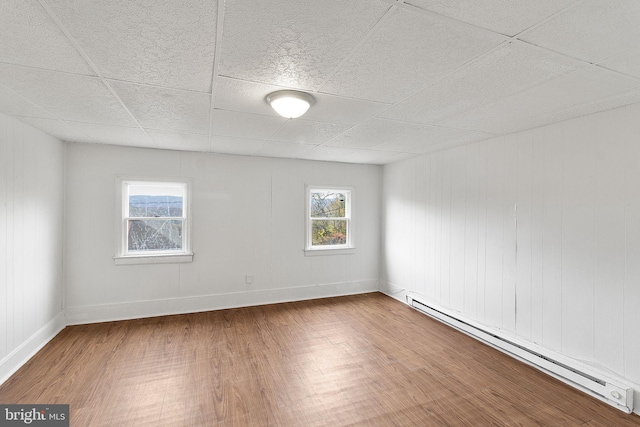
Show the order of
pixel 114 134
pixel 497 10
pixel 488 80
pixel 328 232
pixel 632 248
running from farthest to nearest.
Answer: pixel 328 232, pixel 114 134, pixel 632 248, pixel 488 80, pixel 497 10

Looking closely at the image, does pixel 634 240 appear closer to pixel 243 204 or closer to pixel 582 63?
pixel 582 63

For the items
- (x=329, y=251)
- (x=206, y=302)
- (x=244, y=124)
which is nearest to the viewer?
(x=244, y=124)

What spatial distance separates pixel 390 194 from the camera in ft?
16.9

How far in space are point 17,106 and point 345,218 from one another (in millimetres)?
4162

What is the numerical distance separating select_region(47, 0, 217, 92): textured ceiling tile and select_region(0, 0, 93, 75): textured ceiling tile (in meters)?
0.07

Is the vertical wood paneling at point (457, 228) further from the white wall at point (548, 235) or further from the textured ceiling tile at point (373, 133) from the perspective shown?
the textured ceiling tile at point (373, 133)

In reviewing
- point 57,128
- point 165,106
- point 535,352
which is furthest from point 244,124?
point 535,352

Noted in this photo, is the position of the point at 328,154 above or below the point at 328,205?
above

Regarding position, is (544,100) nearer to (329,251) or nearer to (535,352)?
(535,352)

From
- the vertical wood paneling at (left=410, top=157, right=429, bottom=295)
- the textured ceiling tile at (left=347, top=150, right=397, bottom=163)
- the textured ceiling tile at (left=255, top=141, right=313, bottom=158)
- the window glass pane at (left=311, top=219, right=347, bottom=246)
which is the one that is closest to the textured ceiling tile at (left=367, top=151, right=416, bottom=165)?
the textured ceiling tile at (left=347, top=150, right=397, bottom=163)

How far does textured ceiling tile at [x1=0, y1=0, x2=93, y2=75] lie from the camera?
1.22 meters

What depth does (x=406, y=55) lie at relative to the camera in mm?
1594

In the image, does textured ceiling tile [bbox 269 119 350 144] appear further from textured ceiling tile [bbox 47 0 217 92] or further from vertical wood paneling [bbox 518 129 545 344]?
vertical wood paneling [bbox 518 129 545 344]

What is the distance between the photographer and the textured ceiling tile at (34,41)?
1.22m
